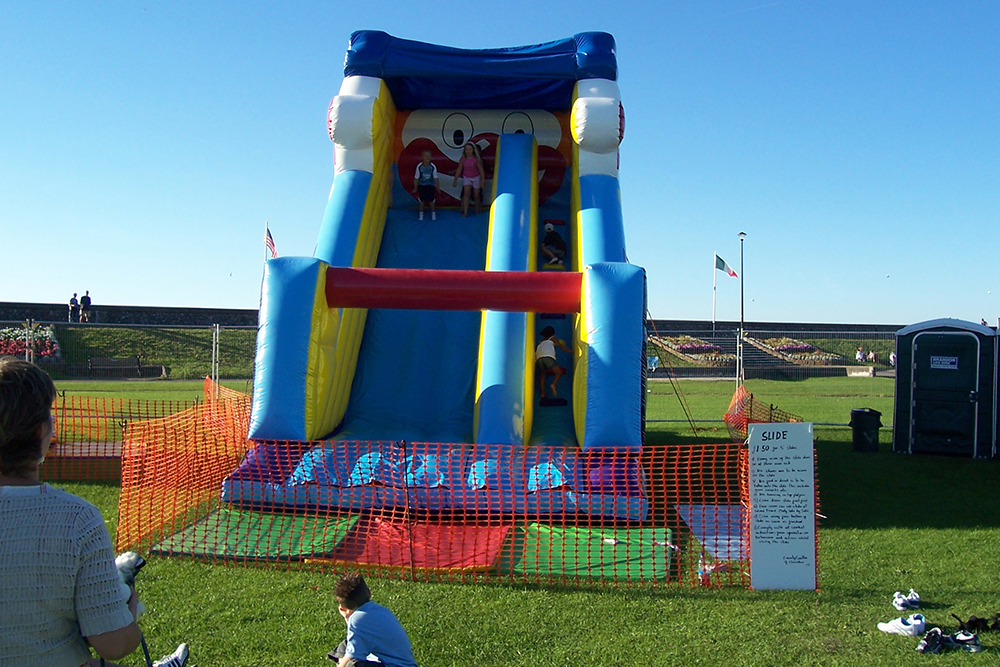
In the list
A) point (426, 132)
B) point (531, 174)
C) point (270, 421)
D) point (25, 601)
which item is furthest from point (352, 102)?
point (25, 601)

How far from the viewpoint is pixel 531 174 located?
10086mm

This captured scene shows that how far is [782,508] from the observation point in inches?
203

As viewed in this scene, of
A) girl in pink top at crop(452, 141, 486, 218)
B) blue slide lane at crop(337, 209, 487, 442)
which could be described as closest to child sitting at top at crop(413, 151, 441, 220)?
blue slide lane at crop(337, 209, 487, 442)

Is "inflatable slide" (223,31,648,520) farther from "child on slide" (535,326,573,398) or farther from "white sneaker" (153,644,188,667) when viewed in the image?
"white sneaker" (153,644,188,667)

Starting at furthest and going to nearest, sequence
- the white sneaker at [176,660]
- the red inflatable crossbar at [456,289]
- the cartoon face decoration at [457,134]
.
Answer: the cartoon face decoration at [457,134] < the red inflatable crossbar at [456,289] < the white sneaker at [176,660]

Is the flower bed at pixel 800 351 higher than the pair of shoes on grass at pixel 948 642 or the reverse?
higher

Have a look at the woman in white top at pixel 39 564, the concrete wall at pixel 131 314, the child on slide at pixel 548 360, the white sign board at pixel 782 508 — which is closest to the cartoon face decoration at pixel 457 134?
the child on slide at pixel 548 360

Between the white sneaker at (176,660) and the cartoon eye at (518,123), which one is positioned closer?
the white sneaker at (176,660)

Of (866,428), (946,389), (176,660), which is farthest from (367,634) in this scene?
(946,389)

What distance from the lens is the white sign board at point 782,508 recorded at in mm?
5074

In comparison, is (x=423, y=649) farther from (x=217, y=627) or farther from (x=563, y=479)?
(x=563, y=479)

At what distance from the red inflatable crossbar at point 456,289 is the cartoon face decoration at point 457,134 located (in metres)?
3.85

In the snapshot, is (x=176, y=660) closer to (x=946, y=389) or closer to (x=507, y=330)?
(x=507, y=330)

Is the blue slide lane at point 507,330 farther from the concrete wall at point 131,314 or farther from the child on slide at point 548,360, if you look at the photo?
the concrete wall at point 131,314
